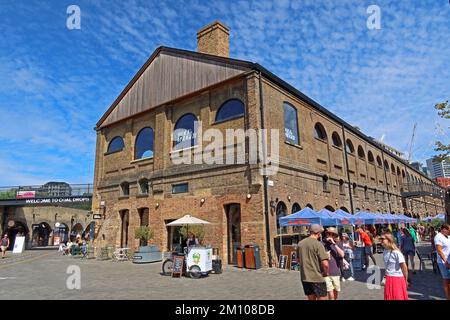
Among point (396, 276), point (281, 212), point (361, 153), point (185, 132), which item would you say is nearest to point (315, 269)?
point (396, 276)

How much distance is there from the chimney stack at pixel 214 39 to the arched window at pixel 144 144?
6.05 meters

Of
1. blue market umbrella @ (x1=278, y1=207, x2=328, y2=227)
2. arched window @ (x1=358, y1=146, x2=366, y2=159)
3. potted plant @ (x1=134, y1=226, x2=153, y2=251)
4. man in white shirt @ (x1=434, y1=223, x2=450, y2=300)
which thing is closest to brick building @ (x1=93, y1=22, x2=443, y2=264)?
potted plant @ (x1=134, y1=226, x2=153, y2=251)

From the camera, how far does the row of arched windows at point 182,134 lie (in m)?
15.8

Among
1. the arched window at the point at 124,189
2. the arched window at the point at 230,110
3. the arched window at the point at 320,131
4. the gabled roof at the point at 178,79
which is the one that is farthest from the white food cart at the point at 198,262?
the arched window at the point at 320,131

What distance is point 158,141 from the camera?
1845 centimetres

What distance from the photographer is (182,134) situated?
58.0 ft

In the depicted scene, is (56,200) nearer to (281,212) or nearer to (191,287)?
(281,212)

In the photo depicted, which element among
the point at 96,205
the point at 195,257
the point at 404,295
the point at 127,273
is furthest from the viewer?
the point at 96,205

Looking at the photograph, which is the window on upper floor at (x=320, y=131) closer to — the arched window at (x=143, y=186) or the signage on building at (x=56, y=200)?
the arched window at (x=143, y=186)
